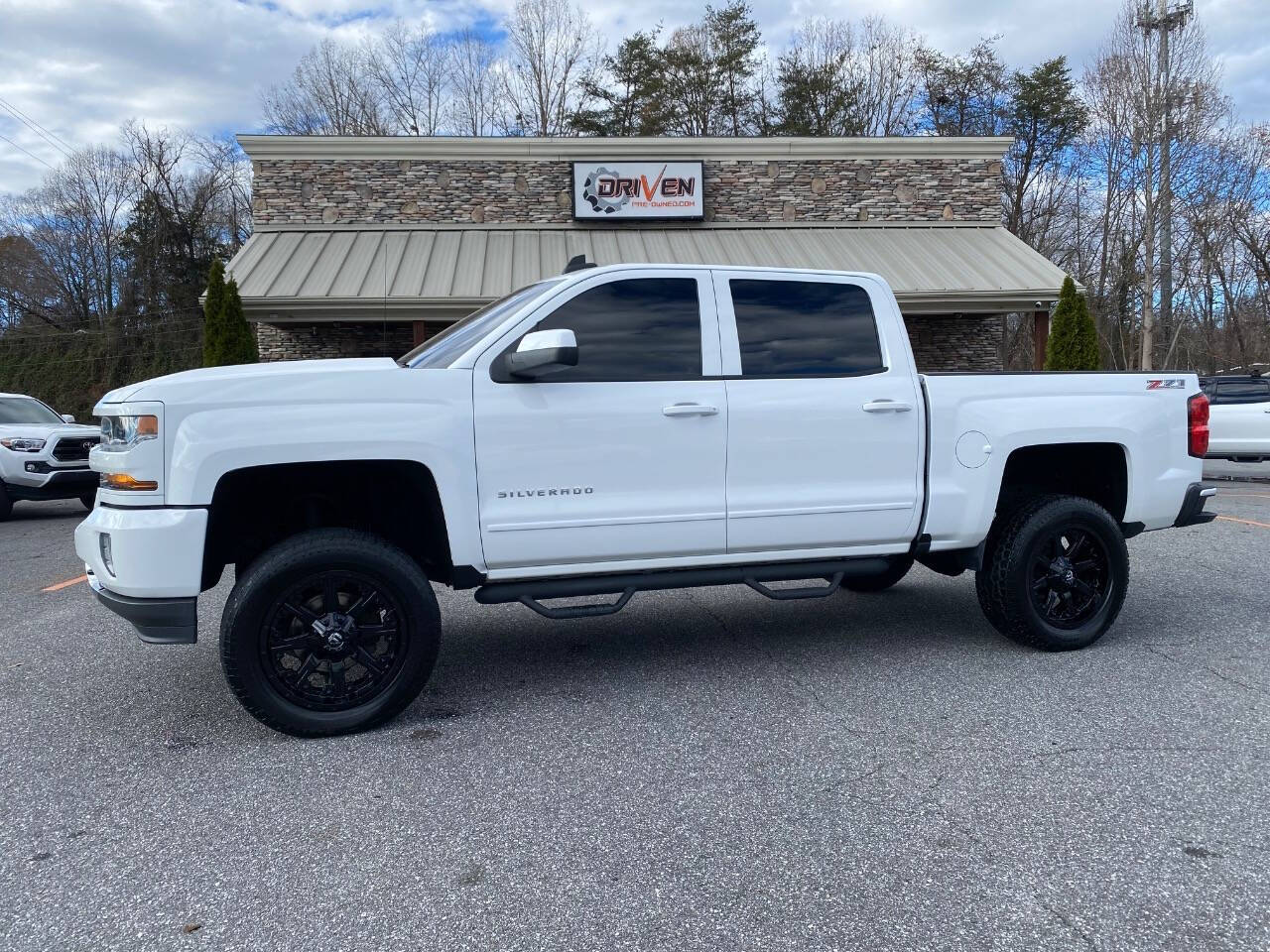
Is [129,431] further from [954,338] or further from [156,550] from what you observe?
[954,338]

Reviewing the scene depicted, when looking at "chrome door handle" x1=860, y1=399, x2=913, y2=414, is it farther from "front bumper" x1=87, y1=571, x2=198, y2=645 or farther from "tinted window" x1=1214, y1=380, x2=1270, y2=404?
"tinted window" x1=1214, y1=380, x2=1270, y2=404

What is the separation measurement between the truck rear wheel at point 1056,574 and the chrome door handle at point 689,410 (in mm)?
1855

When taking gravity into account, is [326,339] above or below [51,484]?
above

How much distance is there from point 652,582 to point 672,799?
A: 51.1 inches

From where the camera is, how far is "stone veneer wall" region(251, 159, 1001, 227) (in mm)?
20203

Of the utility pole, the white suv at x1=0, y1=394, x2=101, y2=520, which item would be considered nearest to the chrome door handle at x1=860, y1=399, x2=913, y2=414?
the white suv at x1=0, y1=394, x2=101, y2=520

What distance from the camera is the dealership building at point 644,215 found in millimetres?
18969

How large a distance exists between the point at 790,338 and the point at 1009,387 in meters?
1.25

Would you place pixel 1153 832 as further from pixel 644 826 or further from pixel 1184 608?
pixel 1184 608

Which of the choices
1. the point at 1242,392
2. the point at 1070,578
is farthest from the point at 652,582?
the point at 1242,392

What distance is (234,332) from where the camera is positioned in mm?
16344

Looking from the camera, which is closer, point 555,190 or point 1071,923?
point 1071,923

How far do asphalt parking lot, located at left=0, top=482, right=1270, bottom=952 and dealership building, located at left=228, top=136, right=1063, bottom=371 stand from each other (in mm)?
14262

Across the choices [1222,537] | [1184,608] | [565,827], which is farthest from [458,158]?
[565,827]
